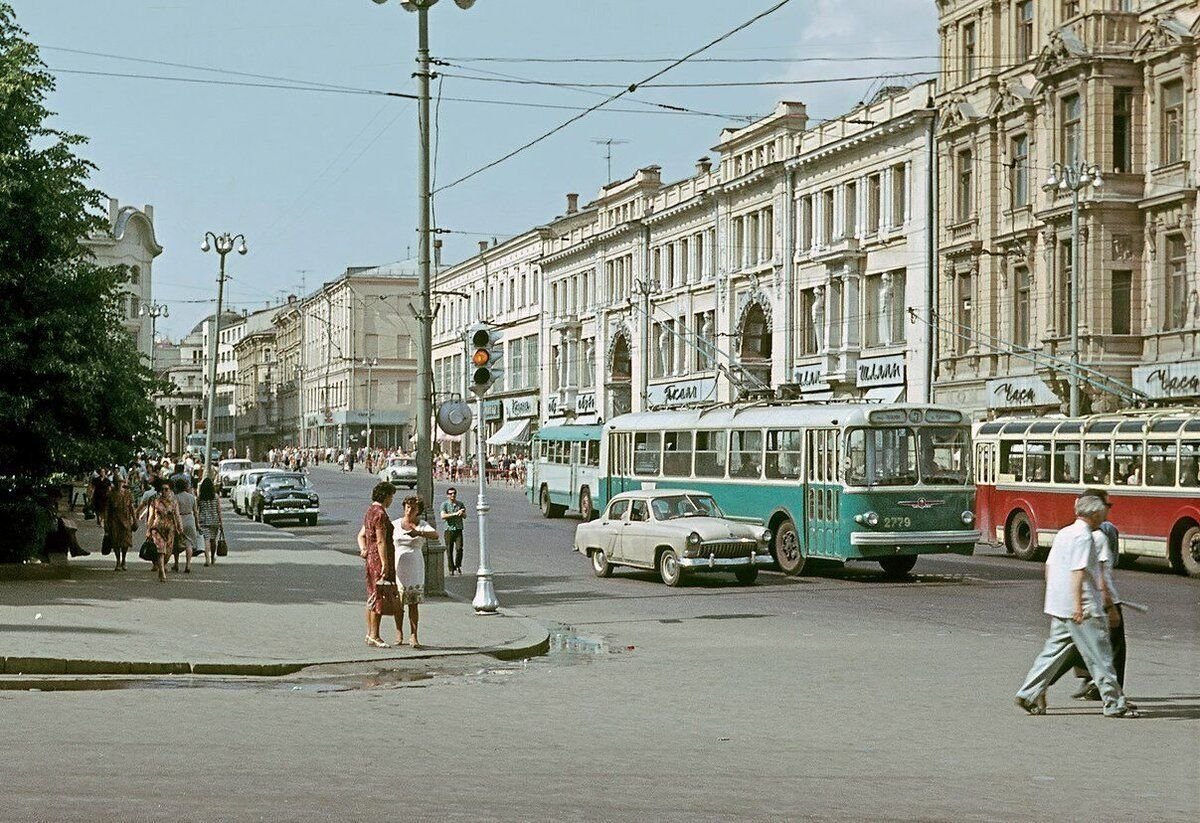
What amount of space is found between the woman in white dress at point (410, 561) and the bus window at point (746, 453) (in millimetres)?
12761

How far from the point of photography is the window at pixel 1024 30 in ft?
159

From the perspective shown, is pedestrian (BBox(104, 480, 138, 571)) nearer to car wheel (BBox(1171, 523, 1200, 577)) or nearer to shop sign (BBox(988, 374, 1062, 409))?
car wheel (BBox(1171, 523, 1200, 577))

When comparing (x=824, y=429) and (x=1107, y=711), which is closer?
(x=1107, y=711)

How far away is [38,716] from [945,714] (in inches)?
270

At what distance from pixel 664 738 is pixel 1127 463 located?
21.0m

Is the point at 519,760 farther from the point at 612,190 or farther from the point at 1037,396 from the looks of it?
the point at 612,190

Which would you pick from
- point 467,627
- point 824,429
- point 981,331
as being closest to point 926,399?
point 981,331

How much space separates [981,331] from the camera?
50.2 metres

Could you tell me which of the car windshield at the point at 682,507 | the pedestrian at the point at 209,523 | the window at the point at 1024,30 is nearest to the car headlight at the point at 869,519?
the car windshield at the point at 682,507

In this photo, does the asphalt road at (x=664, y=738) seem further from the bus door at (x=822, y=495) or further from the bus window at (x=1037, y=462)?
the bus window at (x=1037, y=462)

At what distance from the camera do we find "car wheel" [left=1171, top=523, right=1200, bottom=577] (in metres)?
27.6

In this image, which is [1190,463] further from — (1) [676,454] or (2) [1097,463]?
(1) [676,454]

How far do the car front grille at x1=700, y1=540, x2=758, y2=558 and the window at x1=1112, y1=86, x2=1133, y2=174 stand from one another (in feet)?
75.7

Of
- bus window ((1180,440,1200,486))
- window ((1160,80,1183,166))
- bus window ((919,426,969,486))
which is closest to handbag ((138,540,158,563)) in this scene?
bus window ((919,426,969,486))
